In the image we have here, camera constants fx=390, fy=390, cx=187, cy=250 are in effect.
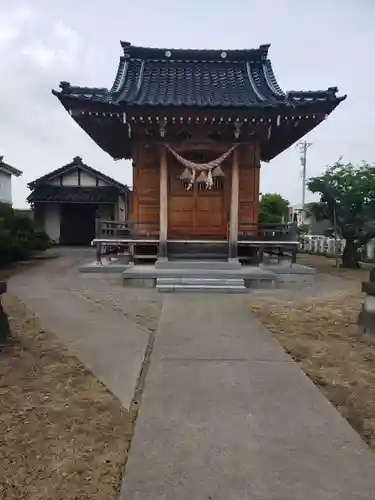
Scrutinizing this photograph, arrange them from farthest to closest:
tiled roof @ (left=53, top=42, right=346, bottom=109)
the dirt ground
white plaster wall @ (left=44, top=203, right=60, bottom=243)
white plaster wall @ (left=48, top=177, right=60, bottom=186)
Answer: white plaster wall @ (left=48, top=177, right=60, bottom=186) → white plaster wall @ (left=44, top=203, right=60, bottom=243) → tiled roof @ (left=53, top=42, right=346, bottom=109) → the dirt ground

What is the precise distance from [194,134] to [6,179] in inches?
802

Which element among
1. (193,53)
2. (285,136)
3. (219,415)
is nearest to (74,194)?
(193,53)

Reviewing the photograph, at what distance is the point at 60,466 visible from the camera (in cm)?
206

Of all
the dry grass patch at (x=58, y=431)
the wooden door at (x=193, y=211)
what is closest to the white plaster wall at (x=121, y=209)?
the wooden door at (x=193, y=211)

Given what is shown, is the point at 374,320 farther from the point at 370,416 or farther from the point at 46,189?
the point at 46,189

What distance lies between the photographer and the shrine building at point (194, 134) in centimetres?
894

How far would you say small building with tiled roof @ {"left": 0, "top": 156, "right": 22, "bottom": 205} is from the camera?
2512cm

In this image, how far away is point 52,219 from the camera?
80.8 ft

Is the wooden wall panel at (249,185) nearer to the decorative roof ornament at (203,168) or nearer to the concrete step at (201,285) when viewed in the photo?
the decorative roof ornament at (203,168)

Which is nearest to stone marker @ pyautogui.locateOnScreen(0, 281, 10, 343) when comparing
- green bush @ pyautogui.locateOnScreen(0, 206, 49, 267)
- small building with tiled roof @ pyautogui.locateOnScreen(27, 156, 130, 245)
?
green bush @ pyautogui.locateOnScreen(0, 206, 49, 267)

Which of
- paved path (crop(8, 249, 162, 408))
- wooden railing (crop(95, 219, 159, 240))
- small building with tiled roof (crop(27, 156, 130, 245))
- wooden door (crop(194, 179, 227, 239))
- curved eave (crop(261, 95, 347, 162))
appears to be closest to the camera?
paved path (crop(8, 249, 162, 408))

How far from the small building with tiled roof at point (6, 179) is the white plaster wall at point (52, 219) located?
272 centimetres

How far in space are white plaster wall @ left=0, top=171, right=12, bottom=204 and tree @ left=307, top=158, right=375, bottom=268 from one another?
1991 centimetres

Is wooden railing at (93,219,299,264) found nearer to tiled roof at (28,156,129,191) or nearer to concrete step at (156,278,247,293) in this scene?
concrete step at (156,278,247,293)
